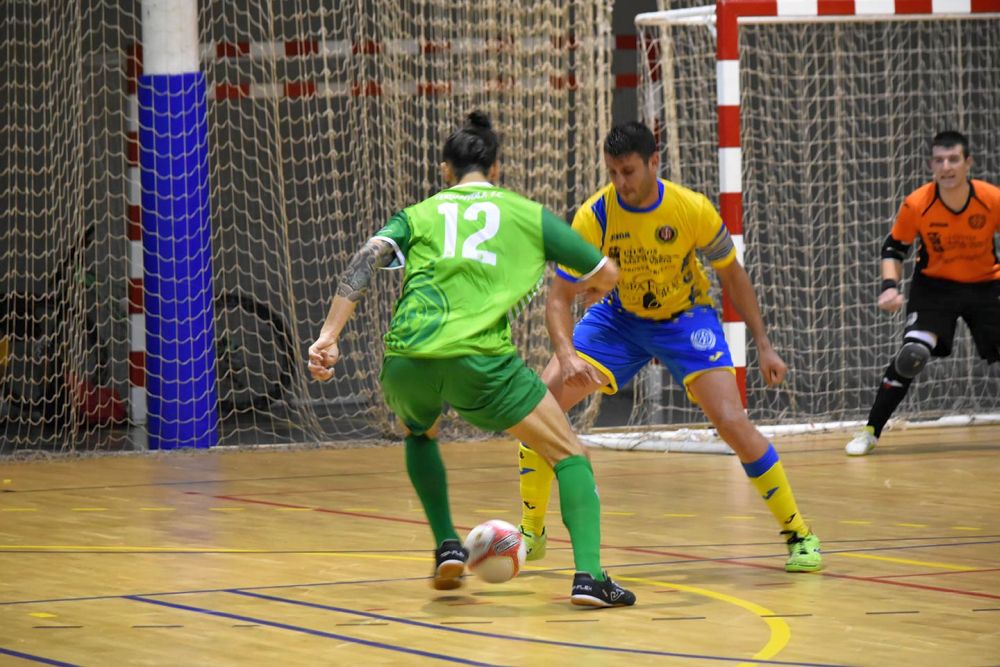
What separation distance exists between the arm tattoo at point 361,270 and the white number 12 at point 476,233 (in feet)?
0.69

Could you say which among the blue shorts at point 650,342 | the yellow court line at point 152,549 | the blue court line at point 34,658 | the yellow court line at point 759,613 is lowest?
the yellow court line at point 152,549

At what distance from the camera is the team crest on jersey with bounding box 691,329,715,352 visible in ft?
21.0

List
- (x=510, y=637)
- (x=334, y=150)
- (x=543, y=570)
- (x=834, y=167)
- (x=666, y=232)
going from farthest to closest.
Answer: (x=834, y=167), (x=334, y=150), (x=666, y=232), (x=543, y=570), (x=510, y=637)

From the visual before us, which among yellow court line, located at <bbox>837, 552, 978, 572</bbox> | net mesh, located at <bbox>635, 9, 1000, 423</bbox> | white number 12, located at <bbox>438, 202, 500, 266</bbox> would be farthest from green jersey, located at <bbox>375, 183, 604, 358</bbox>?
net mesh, located at <bbox>635, 9, 1000, 423</bbox>

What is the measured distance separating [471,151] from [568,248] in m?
0.46

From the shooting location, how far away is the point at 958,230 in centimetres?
974

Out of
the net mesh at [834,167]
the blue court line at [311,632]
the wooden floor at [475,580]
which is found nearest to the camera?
the blue court line at [311,632]

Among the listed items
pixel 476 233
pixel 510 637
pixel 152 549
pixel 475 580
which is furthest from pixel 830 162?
pixel 510 637

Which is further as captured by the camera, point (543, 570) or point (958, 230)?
point (958, 230)

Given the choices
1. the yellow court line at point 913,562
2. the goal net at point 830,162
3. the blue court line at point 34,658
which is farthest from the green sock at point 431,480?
the goal net at point 830,162

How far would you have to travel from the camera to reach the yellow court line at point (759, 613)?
464 centimetres

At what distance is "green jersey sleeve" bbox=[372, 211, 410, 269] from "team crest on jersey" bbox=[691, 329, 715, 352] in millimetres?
1392

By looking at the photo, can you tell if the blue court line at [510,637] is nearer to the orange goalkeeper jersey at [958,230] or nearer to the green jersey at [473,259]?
the green jersey at [473,259]

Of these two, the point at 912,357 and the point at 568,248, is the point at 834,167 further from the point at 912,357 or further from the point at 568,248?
the point at 568,248
